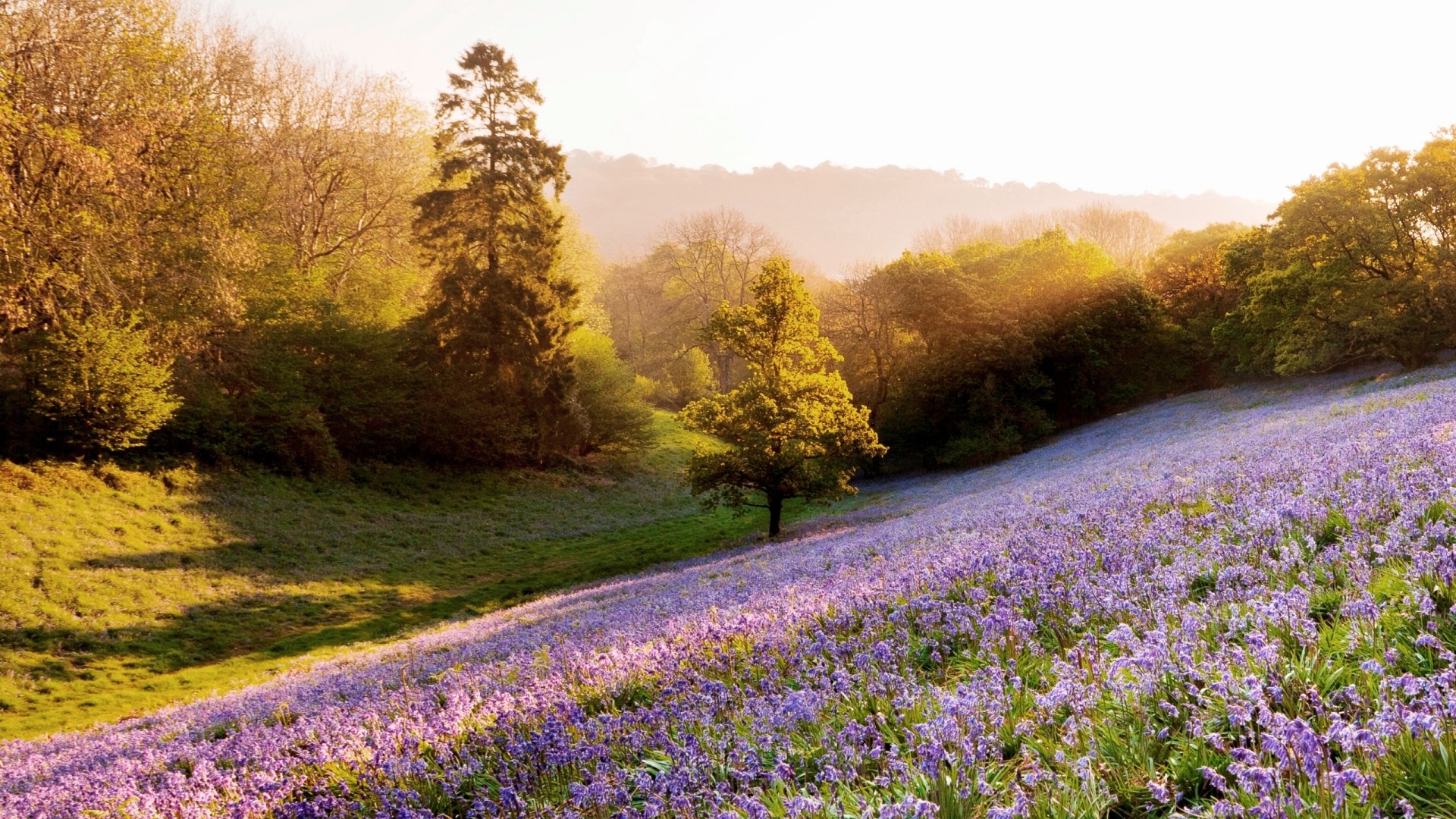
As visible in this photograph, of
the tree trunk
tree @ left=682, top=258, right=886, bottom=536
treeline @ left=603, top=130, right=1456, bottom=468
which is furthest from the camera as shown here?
treeline @ left=603, top=130, right=1456, bottom=468

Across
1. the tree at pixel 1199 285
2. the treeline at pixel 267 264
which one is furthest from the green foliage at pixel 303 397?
the tree at pixel 1199 285

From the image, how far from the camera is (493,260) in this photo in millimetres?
37156

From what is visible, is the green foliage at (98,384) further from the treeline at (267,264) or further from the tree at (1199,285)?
the tree at (1199,285)

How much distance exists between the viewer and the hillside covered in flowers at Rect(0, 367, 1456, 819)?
245 cm

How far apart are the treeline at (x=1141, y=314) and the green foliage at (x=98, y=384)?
34679mm

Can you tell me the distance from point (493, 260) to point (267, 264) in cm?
1058

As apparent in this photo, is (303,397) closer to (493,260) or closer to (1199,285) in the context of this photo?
(493,260)

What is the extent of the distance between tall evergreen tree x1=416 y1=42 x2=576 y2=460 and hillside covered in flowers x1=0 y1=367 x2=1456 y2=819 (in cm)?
2940

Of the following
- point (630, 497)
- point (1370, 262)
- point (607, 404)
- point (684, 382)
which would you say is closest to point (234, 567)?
point (630, 497)

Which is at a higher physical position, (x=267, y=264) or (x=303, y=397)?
(x=267, y=264)

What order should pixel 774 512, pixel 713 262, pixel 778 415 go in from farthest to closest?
pixel 713 262, pixel 774 512, pixel 778 415

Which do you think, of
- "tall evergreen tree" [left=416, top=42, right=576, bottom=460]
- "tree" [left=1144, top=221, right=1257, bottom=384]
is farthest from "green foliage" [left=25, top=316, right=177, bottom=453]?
"tree" [left=1144, top=221, right=1257, bottom=384]

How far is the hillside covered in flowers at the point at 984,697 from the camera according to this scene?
2453 mm

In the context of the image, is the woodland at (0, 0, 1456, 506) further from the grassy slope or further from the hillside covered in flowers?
the hillside covered in flowers
